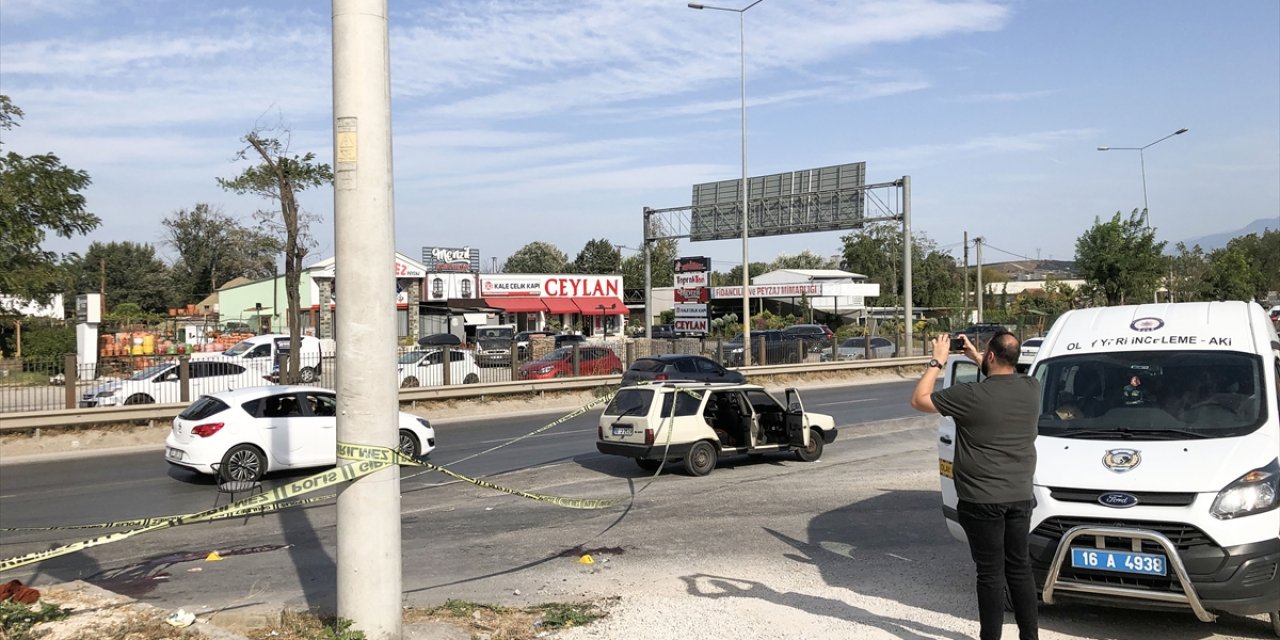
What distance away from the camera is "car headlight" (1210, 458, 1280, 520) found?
5980 millimetres

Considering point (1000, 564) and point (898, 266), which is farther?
point (898, 266)

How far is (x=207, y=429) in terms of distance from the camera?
1419cm

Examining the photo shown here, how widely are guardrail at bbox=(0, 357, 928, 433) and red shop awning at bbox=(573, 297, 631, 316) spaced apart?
27308 mm

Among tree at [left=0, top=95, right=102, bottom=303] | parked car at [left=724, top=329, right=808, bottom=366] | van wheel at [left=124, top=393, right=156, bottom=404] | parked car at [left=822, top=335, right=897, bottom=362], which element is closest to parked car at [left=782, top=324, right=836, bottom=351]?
parked car at [left=822, top=335, right=897, bottom=362]

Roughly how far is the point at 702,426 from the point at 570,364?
1692cm

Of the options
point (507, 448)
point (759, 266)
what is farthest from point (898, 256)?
point (507, 448)

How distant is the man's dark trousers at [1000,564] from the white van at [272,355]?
70.8 ft

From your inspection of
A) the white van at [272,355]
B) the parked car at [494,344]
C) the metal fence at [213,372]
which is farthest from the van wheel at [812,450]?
the parked car at [494,344]

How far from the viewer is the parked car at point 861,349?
41969 mm

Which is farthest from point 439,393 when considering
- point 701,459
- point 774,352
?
point 774,352

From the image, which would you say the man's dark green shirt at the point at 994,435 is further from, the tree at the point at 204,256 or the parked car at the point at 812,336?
the tree at the point at 204,256

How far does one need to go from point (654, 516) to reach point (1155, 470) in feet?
19.4

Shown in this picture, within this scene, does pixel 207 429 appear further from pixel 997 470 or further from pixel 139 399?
pixel 997 470

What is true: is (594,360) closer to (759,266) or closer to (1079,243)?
(1079,243)
